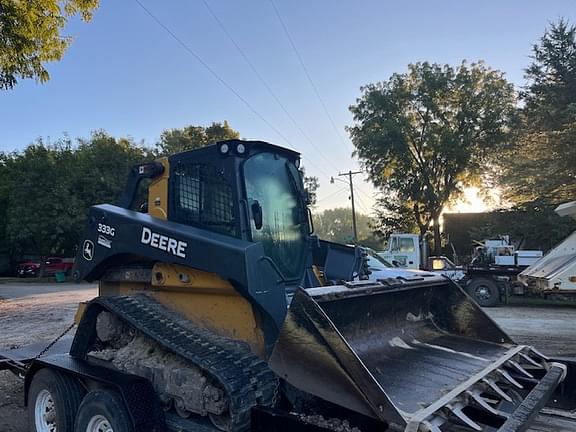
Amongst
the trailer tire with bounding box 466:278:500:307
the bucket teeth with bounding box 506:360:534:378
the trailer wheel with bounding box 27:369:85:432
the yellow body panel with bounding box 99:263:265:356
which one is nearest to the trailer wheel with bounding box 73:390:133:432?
the trailer wheel with bounding box 27:369:85:432

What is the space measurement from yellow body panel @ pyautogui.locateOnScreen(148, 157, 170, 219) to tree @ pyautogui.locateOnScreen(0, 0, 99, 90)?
27.6ft

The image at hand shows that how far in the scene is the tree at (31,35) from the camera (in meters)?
10.9

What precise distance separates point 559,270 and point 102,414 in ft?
33.8

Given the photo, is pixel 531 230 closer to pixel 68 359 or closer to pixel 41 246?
pixel 68 359

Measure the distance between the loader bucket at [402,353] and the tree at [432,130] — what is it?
2460cm

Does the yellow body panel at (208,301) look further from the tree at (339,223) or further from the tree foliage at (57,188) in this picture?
the tree at (339,223)

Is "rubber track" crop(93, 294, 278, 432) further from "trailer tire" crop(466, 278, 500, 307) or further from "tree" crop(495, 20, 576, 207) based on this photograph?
"tree" crop(495, 20, 576, 207)

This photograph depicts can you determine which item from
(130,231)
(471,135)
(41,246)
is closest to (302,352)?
(130,231)

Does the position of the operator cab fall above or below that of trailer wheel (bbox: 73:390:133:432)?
above

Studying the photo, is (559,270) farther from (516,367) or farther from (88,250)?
(88,250)

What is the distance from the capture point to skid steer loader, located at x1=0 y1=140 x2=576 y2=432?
307 cm

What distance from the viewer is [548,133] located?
709 inches

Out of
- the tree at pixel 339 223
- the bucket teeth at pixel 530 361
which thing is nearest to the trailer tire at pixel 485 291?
the bucket teeth at pixel 530 361

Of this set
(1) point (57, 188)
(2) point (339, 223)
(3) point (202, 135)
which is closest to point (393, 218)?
(3) point (202, 135)
